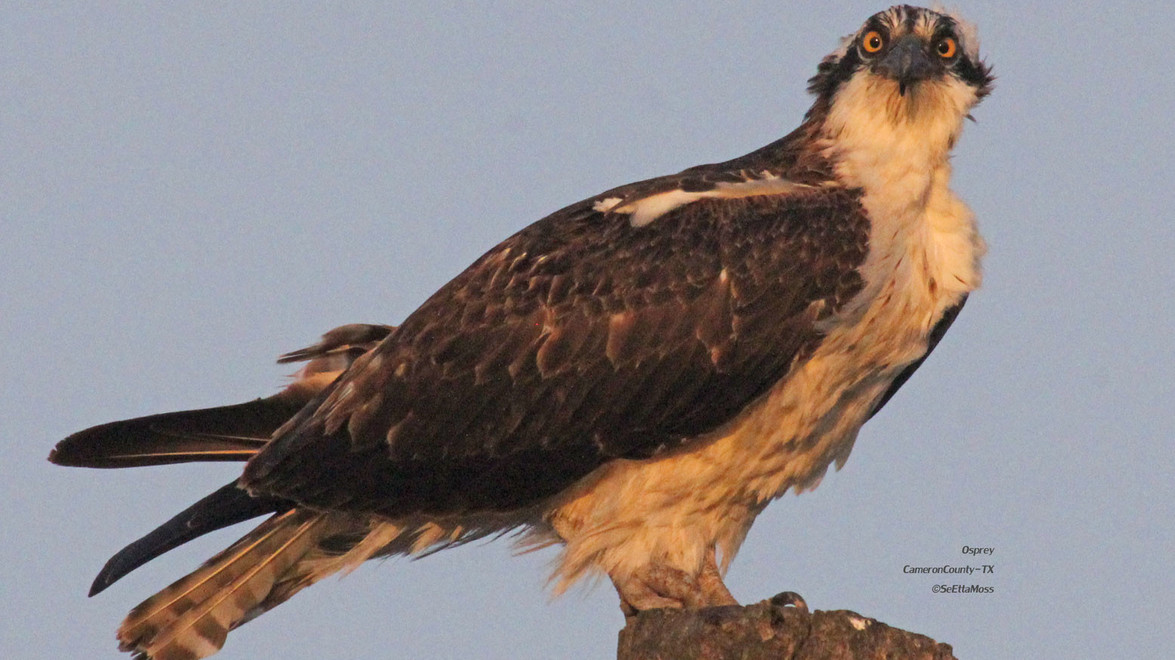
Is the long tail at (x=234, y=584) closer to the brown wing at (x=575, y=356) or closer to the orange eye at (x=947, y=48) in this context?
the brown wing at (x=575, y=356)

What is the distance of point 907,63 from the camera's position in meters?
8.12

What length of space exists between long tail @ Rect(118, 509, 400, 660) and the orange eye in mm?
3807

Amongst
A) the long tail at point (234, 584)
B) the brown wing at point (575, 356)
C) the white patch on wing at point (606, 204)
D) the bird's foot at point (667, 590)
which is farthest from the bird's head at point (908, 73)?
the long tail at point (234, 584)

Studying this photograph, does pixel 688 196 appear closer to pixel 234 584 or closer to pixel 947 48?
pixel 947 48

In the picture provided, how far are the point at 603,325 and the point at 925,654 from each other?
2377 mm

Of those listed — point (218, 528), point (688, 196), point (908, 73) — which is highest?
point (908, 73)

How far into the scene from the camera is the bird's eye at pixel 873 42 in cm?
840

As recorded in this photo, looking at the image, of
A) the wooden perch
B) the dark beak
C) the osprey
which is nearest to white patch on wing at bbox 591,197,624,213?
the osprey

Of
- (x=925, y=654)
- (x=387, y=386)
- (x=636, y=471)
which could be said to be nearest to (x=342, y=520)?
(x=387, y=386)

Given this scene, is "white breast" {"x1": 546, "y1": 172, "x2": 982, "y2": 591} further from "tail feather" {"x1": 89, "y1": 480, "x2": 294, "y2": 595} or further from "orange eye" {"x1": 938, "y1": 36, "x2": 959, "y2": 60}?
"tail feather" {"x1": 89, "y1": 480, "x2": 294, "y2": 595}

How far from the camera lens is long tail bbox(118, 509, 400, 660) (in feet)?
27.7

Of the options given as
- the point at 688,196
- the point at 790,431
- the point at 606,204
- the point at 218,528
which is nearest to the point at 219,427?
the point at 218,528

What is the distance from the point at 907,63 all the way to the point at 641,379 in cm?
214

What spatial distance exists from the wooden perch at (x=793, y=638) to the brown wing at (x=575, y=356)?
150 centimetres
